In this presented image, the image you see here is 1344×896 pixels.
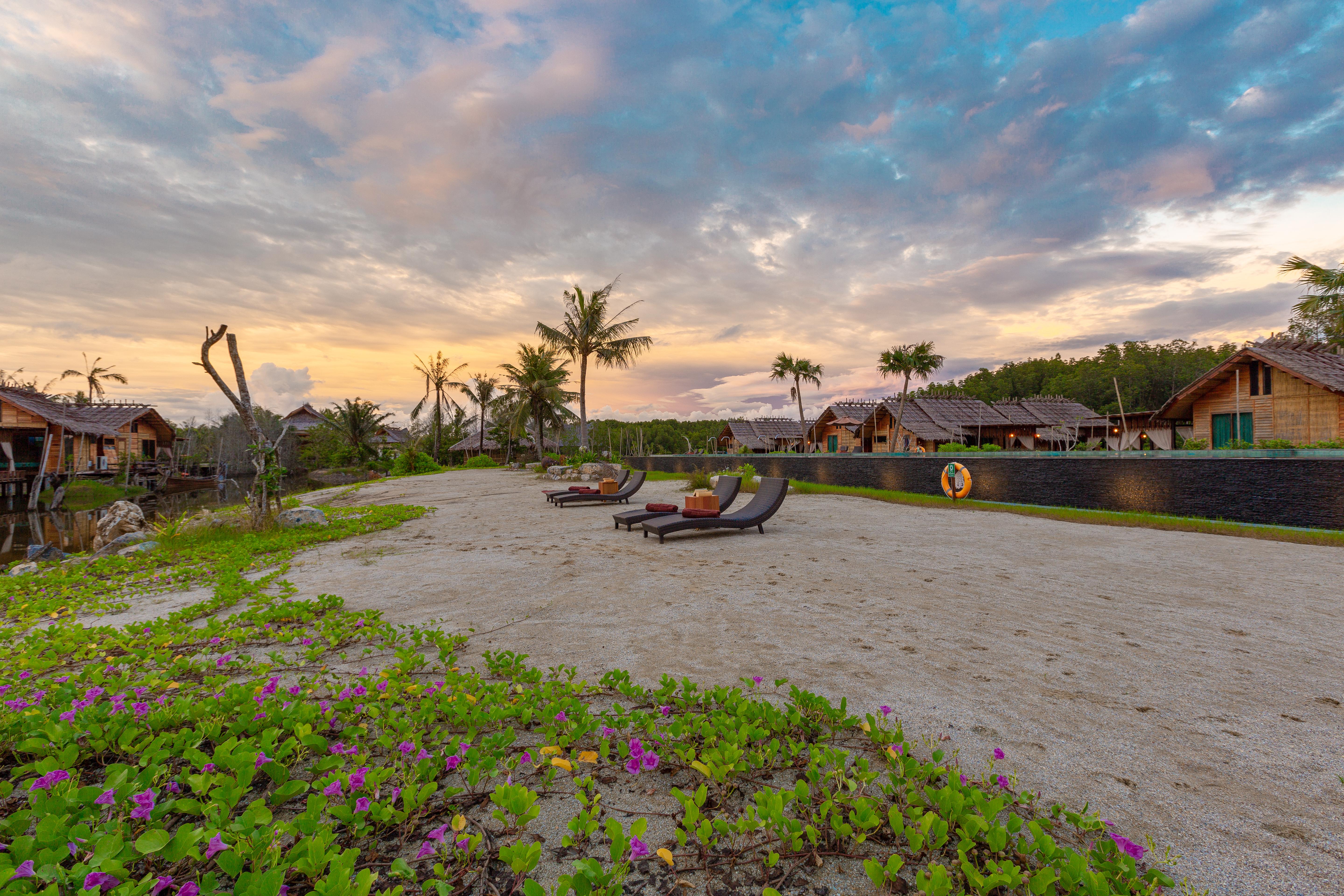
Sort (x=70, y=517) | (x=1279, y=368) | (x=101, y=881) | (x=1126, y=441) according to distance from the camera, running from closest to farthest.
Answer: (x=101, y=881), (x=1279, y=368), (x=70, y=517), (x=1126, y=441)

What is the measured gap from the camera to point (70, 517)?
59.8ft

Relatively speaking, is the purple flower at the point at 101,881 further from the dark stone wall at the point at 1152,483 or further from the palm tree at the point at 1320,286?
the palm tree at the point at 1320,286

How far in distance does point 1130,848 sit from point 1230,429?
73.3 ft

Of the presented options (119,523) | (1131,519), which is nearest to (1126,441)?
(1131,519)

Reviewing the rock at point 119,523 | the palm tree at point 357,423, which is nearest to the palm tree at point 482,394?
the palm tree at point 357,423

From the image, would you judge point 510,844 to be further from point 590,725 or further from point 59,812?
point 59,812

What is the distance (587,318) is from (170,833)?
26.0 metres

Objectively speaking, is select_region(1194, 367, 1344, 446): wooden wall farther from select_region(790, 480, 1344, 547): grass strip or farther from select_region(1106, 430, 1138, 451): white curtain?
select_region(790, 480, 1344, 547): grass strip

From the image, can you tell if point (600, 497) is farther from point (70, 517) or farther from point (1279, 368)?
point (70, 517)

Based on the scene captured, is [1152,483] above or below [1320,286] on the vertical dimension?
below

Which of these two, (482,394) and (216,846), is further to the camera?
(482,394)

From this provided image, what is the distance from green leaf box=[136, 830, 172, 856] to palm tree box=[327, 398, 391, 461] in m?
38.4

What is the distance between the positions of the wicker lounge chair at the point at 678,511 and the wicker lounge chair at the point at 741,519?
0.16m

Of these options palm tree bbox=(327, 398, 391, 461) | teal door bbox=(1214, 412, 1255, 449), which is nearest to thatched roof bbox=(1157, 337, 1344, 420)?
teal door bbox=(1214, 412, 1255, 449)
